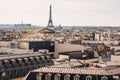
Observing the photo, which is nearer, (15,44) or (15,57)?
(15,57)

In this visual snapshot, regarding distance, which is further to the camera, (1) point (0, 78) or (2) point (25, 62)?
(2) point (25, 62)

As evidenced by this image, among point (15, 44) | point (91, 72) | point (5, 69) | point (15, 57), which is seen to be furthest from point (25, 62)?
point (15, 44)

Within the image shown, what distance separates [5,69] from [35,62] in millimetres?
10312

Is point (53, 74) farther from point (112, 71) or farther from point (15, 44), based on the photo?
point (15, 44)

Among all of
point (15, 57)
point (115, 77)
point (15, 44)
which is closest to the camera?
point (115, 77)

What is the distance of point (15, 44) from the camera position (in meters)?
108

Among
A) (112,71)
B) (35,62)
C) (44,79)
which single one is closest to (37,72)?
(44,79)

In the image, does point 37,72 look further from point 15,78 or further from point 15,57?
point 15,57

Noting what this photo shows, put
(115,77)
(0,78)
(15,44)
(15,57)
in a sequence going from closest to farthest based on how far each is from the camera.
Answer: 1. (115,77)
2. (0,78)
3. (15,57)
4. (15,44)

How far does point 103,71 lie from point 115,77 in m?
3.05

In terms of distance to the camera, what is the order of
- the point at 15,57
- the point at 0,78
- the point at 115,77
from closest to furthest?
the point at 115,77 → the point at 0,78 → the point at 15,57

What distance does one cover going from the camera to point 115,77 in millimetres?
54031

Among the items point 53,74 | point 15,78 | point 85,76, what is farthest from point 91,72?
point 15,78

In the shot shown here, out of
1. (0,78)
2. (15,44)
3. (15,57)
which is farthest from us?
(15,44)
